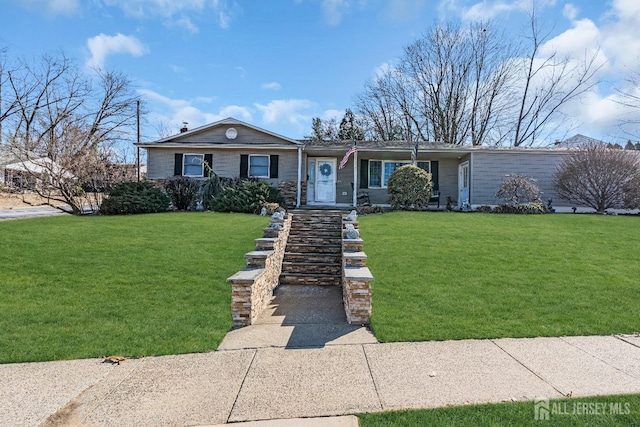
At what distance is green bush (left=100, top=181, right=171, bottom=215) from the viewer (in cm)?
1388

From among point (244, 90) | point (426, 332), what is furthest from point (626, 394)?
point (244, 90)

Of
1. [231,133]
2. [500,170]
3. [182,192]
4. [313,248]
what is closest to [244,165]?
[231,133]

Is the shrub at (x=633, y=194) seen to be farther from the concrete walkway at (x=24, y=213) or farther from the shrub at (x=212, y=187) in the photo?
the concrete walkway at (x=24, y=213)

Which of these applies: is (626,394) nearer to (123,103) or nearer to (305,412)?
(305,412)

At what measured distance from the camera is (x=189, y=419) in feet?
9.09

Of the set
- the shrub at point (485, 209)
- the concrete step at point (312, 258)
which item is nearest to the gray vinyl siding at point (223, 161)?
the shrub at point (485, 209)

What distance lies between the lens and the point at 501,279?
6.45 m

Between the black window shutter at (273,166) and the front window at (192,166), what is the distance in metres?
3.14

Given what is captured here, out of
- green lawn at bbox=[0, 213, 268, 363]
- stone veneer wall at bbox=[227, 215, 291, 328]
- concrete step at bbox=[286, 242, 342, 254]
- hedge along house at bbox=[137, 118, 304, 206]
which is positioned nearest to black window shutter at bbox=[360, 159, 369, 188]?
hedge along house at bbox=[137, 118, 304, 206]

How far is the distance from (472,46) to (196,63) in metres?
24.3

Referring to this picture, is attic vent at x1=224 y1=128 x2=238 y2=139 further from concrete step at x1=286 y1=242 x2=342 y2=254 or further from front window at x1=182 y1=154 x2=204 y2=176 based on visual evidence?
concrete step at x1=286 y1=242 x2=342 y2=254

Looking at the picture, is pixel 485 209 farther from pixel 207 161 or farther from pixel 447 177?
pixel 207 161

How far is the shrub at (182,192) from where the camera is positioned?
51.5 feet

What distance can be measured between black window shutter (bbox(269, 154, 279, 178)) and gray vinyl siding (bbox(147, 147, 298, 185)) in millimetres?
139
